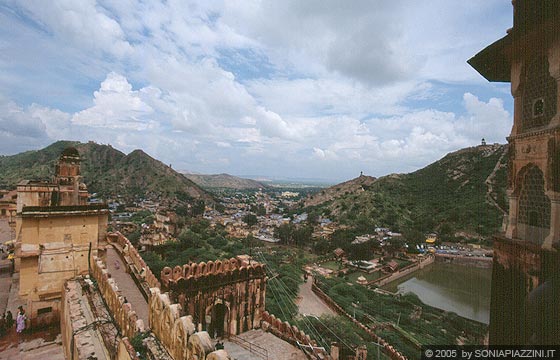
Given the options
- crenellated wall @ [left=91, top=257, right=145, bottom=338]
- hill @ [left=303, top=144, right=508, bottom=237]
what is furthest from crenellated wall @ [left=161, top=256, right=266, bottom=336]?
hill @ [left=303, top=144, right=508, bottom=237]

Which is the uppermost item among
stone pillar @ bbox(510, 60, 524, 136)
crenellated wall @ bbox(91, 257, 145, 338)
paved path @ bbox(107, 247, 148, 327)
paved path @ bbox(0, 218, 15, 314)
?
stone pillar @ bbox(510, 60, 524, 136)

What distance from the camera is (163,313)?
5.60m

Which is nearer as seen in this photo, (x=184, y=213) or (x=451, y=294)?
(x=451, y=294)

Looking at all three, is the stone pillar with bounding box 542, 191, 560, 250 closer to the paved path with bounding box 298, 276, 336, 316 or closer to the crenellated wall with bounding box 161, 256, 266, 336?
the crenellated wall with bounding box 161, 256, 266, 336

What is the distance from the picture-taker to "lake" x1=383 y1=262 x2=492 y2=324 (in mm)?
37850

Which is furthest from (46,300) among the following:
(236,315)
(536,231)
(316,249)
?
(316,249)

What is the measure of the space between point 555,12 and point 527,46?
87cm

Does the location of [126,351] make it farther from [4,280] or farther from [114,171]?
[114,171]

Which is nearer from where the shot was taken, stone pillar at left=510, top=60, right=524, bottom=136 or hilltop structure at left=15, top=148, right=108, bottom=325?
stone pillar at left=510, top=60, right=524, bottom=136

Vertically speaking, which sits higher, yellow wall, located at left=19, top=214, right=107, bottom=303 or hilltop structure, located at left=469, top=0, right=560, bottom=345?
hilltop structure, located at left=469, top=0, right=560, bottom=345

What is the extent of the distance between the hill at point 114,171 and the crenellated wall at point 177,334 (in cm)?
11450

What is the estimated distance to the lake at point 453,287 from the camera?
37850 mm

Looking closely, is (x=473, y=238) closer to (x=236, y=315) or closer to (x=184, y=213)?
(x=236, y=315)

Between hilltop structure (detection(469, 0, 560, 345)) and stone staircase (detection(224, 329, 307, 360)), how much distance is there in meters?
8.91
